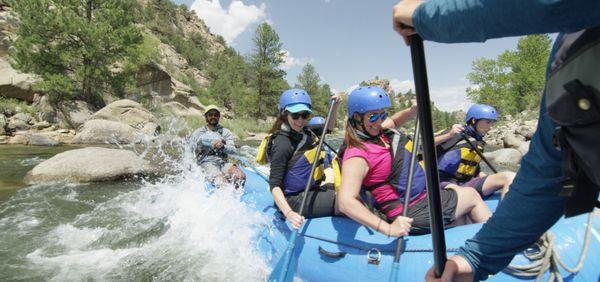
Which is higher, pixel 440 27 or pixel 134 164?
pixel 440 27

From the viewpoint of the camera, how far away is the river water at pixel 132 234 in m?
4.32

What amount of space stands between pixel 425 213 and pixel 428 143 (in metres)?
1.94

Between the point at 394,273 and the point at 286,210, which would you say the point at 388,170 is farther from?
the point at 286,210

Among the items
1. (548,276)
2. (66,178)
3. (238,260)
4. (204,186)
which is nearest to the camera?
(548,276)

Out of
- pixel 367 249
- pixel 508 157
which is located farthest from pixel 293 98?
pixel 508 157

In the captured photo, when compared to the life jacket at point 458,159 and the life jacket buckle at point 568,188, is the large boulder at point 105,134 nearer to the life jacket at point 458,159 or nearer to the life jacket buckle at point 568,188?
the life jacket at point 458,159

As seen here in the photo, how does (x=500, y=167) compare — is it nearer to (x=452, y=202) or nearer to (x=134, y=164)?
(x=452, y=202)

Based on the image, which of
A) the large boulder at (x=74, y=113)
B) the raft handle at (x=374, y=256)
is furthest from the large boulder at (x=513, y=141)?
the large boulder at (x=74, y=113)

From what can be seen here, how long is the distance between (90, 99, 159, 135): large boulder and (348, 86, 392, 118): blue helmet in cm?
1949

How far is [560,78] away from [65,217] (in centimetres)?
754

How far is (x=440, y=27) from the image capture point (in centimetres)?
107

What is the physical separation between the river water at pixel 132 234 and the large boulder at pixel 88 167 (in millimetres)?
731

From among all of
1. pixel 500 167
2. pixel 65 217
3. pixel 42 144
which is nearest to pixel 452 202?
pixel 65 217

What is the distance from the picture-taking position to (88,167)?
358 inches
